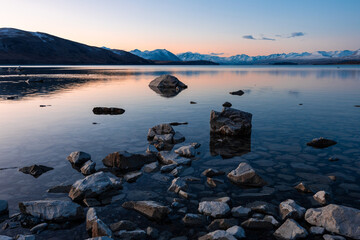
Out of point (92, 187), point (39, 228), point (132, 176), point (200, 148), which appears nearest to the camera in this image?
point (39, 228)

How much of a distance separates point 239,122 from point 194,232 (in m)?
8.97

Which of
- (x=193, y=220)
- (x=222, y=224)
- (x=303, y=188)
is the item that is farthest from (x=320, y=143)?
(x=193, y=220)

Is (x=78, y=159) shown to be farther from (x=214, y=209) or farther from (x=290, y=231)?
(x=290, y=231)

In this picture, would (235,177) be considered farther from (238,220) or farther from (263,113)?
(263,113)

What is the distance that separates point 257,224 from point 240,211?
0.58 m

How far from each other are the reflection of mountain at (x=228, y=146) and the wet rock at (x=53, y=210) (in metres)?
6.00

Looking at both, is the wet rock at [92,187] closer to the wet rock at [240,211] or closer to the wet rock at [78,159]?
the wet rock at [78,159]

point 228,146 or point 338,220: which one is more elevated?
point 338,220

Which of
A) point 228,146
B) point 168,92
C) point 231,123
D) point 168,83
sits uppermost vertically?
point 168,83

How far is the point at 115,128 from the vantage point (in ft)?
50.1

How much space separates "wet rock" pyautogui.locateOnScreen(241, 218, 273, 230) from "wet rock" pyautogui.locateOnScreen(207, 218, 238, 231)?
0.22 meters

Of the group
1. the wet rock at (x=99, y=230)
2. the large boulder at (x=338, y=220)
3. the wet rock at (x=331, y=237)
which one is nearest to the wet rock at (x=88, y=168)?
the wet rock at (x=99, y=230)

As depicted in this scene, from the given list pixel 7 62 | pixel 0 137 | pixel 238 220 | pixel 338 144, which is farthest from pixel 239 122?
pixel 7 62

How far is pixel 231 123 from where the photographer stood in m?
14.2
